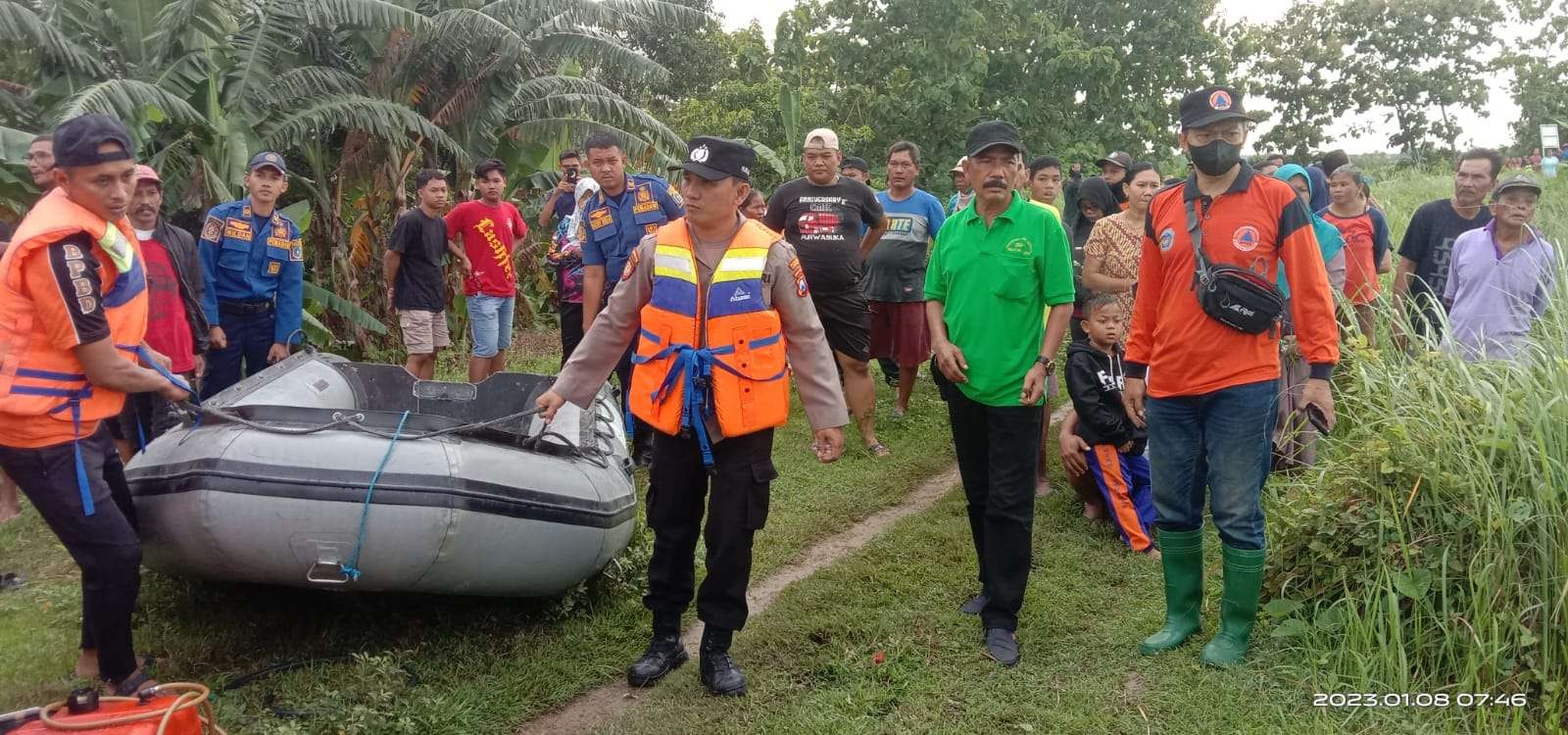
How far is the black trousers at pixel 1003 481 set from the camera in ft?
12.7

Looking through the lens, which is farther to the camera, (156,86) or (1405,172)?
(1405,172)

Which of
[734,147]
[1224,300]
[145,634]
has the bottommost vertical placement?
[145,634]

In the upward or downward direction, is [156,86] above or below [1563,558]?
above

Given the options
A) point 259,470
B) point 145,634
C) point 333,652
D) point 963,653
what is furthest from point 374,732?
point 963,653

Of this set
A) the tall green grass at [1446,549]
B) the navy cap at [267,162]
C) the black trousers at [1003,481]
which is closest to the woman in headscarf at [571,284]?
the navy cap at [267,162]

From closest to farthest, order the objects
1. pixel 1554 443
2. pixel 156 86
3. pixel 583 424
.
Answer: pixel 1554 443, pixel 583 424, pixel 156 86

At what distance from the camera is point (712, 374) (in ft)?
11.4

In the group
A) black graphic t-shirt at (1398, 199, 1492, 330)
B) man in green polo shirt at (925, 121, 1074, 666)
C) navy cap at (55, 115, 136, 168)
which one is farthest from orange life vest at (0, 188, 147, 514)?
black graphic t-shirt at (1398, 199, 1492, 330)

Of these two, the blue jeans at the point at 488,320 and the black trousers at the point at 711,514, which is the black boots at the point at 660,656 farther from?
the blue jeans at the point at 488,320

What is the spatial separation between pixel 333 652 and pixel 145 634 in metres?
0.82

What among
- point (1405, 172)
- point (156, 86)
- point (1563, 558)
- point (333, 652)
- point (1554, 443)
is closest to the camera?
point (1563, 558)

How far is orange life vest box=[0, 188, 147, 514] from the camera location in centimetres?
319

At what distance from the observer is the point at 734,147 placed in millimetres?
3512

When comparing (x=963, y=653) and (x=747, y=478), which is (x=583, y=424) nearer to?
(x=747, y=478)
